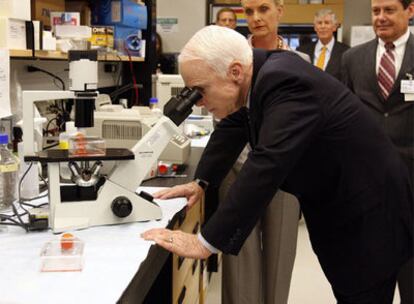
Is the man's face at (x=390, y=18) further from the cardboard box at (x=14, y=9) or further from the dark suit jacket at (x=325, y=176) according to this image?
the cardboard box at (x=14, y=9)

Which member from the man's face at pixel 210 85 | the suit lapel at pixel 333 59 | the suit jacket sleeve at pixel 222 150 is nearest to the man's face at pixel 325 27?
the suit lapel at pixel 333 59

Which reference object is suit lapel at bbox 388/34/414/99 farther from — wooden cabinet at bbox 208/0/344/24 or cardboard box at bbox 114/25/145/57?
wooden cabinet at bbox 208/0/344/24

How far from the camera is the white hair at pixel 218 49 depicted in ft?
4.24

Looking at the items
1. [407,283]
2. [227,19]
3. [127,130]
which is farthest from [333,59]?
[127,130]

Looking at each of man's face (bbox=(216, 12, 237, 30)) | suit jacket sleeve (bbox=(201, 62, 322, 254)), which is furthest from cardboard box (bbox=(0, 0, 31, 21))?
man's face (bbox=(216, 12, 237, 30))

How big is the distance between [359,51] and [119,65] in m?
1.77

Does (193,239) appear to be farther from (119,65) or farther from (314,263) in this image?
(119,65)

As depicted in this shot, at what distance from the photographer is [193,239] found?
1.32 m

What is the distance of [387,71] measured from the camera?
2.59m

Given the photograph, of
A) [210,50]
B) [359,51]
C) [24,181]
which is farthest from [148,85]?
[210,50]

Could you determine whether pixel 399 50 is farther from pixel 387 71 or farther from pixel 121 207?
pixel 121 207

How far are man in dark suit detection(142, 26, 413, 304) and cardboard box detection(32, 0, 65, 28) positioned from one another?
120cm

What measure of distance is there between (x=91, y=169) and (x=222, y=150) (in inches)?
19.4

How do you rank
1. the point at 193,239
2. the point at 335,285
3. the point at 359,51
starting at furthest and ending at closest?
the point at 359,51, the point at 335,285, the point at 193,239
